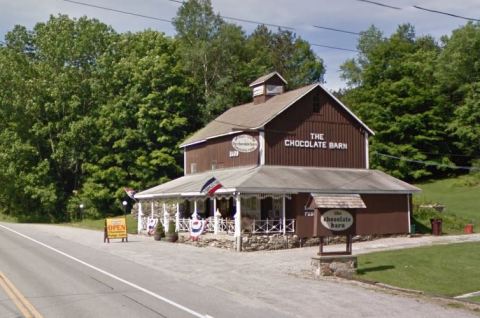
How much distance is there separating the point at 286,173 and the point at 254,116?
5692 mm

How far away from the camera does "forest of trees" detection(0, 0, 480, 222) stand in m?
58.3

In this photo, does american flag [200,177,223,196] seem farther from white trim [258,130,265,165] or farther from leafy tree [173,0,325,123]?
leafy tree [173,0,325,123]

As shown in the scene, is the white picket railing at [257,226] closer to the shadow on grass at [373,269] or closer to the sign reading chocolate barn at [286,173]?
the sign reading chocolate barn at [286,173]

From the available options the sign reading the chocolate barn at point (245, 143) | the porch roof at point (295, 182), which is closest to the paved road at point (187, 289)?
the porch roof at point (295, 182)

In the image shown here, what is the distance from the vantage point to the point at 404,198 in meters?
34.2

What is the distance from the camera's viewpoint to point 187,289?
15.8 meters

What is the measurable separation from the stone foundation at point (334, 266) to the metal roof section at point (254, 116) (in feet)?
52.0

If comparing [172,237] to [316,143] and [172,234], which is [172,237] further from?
[316,143]

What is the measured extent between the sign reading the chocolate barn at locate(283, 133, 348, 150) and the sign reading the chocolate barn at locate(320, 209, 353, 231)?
1482 centimetres

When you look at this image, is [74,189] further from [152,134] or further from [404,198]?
[404,198]

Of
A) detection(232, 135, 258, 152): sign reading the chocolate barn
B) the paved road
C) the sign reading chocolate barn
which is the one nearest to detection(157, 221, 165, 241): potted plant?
the sign reading chocolate barn

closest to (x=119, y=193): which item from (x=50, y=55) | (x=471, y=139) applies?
(x=50, y=55)

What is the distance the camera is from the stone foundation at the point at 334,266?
745 inches

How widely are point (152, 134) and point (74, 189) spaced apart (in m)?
12.1
